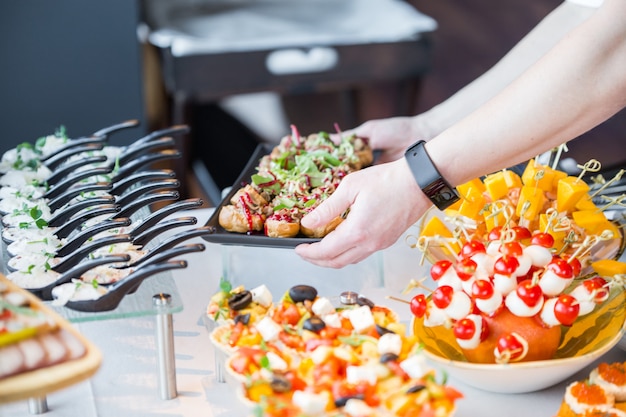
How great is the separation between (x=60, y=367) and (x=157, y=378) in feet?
1.17

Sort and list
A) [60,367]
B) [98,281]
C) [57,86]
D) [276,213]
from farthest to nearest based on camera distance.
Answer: [57,86] < [276,213] < [98,281] < [60,367]

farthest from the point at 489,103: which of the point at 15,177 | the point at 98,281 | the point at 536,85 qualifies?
the point at 15,177

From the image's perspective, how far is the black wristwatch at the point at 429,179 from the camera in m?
1.45

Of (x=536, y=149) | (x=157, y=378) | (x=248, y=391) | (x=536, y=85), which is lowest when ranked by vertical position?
(x=157, y=378)

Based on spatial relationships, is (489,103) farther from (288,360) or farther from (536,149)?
(288,360)

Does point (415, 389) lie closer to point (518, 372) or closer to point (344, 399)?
point (344, 399)

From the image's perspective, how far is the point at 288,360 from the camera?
3.63 ft

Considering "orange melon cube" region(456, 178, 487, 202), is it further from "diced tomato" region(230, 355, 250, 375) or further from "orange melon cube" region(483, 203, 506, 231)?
"diced tomato" region(230, 355, 250, 375)

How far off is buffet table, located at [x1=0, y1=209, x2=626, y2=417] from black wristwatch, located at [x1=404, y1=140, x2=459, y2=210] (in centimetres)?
23

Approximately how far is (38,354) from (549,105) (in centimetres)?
88

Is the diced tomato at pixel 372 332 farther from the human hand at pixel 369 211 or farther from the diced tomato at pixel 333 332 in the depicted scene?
the human hand at pixel 369 211

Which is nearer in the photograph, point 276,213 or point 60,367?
point 60,367

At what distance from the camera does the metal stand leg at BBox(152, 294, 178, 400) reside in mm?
1218

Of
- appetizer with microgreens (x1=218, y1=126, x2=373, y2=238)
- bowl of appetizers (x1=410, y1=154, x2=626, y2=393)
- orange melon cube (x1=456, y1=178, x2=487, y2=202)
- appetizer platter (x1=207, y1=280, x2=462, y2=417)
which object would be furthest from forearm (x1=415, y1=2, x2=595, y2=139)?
appetizer platter (x1=207, y1=280, x2=462, y2=417)
